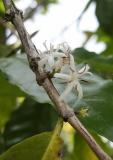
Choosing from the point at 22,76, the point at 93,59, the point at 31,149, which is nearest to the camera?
the point at 31,149

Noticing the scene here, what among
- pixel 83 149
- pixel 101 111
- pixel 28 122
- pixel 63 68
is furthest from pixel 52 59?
pixel 28 122

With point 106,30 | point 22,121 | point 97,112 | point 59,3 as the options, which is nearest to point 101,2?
point 106,30

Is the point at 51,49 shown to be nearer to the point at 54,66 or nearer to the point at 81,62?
the point at 54,66

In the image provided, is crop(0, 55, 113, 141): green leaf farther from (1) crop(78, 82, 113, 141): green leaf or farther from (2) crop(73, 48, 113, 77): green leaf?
(2) crop(73, 48, 113, 77): green leaf

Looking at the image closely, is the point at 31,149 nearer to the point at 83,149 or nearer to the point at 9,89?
the point at 9,89

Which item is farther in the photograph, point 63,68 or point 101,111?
point 101,111

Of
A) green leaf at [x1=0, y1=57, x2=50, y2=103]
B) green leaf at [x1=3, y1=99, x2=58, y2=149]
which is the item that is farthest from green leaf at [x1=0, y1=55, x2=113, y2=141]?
green leaf at [x1=3, y1=99, x2=58, y2=149]

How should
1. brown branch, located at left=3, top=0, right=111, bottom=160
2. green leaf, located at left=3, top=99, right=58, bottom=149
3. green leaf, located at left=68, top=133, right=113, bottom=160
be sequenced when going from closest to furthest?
brown branch, located at left=3, top=0, right=111, bottom=160 < green leaf, located at left=68, top=133, right=113, bottom=160 < green leaf, located at left=3, top=99, right=58, bottom=149
